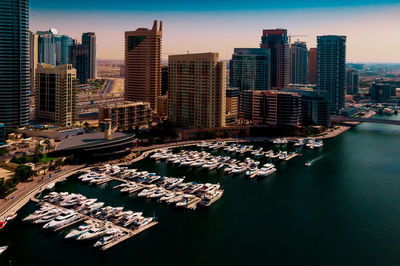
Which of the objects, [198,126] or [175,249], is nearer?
[175,249]

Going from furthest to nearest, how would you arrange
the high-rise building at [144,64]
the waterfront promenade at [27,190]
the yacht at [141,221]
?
the high-rise building at [144,64], the waterfront promenade at [27,190], the yacht at [141,221]

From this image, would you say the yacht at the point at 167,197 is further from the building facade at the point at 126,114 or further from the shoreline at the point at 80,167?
the building facade at the point at 126,114

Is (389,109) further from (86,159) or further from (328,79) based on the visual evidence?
(86,159)

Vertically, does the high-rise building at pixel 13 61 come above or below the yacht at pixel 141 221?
above

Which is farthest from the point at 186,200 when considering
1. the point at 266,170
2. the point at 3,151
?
the point at 3,151

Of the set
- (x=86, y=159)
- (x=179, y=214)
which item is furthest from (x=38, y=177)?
(x=179, y=214)

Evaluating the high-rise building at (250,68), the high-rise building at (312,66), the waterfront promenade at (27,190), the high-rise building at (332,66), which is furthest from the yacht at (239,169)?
the high-rise building at (312,66)
